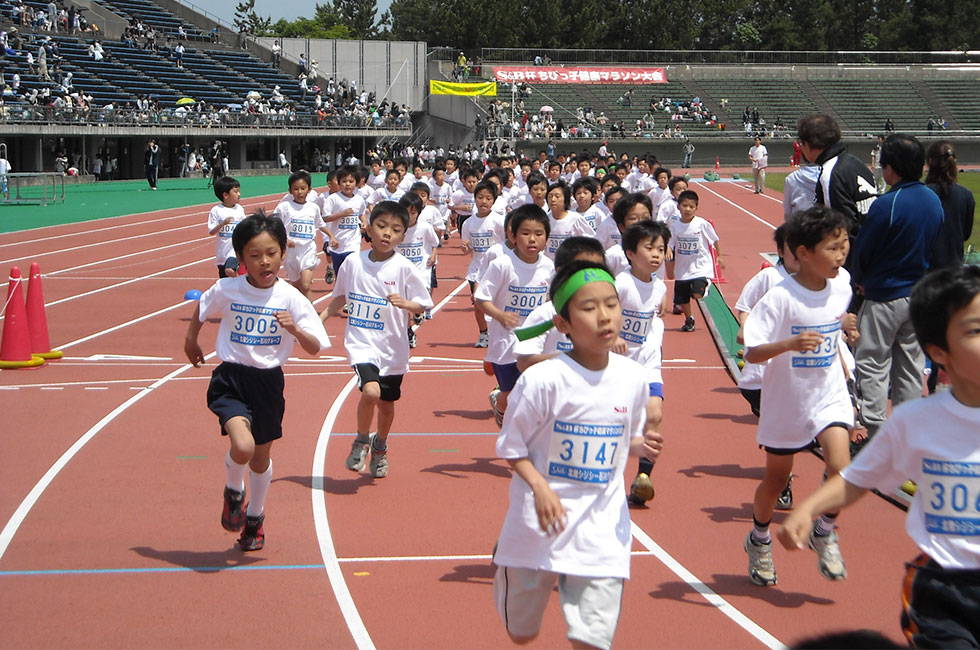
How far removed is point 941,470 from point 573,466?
1307 millimetres

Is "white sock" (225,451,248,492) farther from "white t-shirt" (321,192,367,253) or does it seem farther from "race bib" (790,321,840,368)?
"white t-shirt" (321,192,367,253)

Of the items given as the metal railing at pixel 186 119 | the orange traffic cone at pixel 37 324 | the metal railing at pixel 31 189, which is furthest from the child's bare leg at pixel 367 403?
the metal railing at pixel 186 119

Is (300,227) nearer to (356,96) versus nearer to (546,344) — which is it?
(546,344)

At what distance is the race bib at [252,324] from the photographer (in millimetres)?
6594

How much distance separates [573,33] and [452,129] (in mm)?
27269

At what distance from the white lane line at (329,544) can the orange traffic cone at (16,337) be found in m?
4.24

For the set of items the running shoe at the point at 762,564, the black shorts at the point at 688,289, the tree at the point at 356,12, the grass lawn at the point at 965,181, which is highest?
the tree at the point at 356,12

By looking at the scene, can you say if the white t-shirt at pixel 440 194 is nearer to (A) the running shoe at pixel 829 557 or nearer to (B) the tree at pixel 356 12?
(A) the running shoe at pixel 829 557

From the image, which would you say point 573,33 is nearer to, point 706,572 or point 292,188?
point 292,188

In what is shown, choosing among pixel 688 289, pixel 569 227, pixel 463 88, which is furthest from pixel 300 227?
pixel 463 88

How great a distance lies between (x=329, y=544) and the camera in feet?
22.6

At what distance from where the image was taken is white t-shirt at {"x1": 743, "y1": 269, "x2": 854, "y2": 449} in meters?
5.84

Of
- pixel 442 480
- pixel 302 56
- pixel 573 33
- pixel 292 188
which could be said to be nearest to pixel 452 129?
pixel 302 56

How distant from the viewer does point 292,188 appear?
15.4 m
